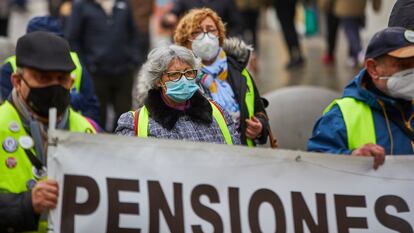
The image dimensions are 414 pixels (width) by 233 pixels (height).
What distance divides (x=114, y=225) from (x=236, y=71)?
2.54 m

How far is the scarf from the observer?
7062mm

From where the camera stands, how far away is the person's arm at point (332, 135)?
589 cm

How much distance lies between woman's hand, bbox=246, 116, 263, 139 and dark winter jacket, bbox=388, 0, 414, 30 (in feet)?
3.35

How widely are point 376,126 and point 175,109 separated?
3.51 feet

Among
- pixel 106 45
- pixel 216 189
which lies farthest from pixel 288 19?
pixel 216 189

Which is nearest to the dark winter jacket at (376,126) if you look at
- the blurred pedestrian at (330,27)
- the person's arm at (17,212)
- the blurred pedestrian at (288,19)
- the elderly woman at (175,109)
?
the elderly woman at (175,109)

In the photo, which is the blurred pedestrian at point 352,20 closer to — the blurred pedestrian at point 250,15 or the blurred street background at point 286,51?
the blurred street background at point 286,51

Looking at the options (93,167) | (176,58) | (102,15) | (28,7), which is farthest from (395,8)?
(28,7)

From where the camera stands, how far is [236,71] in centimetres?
730

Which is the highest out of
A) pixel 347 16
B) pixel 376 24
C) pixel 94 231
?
pixel 347 16

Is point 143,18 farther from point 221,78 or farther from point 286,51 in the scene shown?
point 221,78

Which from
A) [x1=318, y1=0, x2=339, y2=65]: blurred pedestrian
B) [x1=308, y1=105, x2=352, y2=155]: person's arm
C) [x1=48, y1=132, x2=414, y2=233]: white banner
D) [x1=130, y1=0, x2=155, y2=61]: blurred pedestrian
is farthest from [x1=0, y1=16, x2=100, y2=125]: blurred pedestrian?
[x1=318, y1=0, x2=339, y2=65]: blurred pedestrian

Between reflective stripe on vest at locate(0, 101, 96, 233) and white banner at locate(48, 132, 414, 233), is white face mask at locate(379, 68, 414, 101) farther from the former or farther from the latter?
reflective stripe on vest at locate(0, 101, 96, 233)

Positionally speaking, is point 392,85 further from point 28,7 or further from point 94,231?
point 28,7
